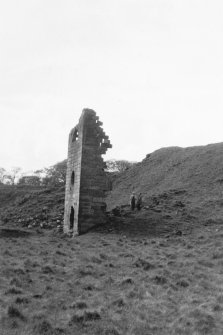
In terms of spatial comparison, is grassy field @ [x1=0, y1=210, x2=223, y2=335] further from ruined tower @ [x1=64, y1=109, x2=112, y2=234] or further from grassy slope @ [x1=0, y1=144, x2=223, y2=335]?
ruined tower @ [x1=64, y1=109, x2=112, y2=234]

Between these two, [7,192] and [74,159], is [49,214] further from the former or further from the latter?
[7,192]

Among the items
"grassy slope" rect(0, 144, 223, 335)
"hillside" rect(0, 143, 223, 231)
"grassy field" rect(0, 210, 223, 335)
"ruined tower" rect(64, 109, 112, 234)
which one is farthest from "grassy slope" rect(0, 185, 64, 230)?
"grassy field" rect(0, 210, 223, 335)

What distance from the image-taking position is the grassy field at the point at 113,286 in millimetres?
9328

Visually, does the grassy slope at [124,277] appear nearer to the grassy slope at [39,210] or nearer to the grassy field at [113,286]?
the grassy field at [113,286]

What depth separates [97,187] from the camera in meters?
27.5

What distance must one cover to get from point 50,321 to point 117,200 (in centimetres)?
3180

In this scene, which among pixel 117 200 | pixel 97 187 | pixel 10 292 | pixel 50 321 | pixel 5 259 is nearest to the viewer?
pixel 50 321

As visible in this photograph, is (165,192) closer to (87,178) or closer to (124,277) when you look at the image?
(87,178)

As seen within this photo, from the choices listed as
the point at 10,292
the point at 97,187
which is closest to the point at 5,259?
the point at 10,292

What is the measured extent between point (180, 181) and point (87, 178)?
51.0 ft

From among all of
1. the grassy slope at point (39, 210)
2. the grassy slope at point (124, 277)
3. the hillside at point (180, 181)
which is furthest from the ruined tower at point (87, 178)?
the hillside at point (180, 181)

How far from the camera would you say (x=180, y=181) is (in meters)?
40.3

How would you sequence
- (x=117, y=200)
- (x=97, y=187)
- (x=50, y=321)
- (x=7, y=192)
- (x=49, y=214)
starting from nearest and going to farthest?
(x=50, y=321) → (x=97, y=187) → (x=49, y=214) → (x=117, y=200) → (x=7, y=192)

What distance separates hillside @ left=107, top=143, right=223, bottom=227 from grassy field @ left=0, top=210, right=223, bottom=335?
8.43m
